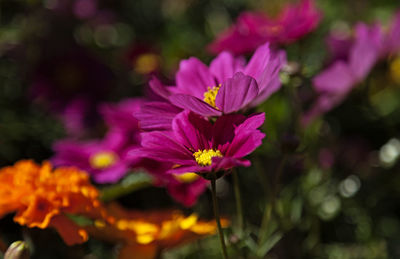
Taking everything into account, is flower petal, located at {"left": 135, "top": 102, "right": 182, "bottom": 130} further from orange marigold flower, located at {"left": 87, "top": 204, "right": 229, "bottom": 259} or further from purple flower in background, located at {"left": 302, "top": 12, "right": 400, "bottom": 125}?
purple flower in background, located at {"left": 302, "top": 12, "right": 400, "bottom": 125}

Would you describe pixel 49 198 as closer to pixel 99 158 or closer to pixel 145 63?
pixel 99 158

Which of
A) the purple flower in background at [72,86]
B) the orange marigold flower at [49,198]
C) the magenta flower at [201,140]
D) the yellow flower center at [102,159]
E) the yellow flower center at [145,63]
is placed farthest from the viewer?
the yellow flower center at [145,63]

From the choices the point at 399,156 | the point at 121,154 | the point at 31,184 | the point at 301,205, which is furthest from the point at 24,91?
the point at 399,156

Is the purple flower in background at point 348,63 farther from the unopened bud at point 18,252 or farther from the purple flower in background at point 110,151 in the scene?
the unopened bud at point 18,252

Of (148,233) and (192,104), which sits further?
(148,233)

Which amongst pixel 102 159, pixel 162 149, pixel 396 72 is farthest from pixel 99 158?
pixel 396 72

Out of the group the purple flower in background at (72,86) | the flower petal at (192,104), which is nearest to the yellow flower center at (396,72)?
the purple flower in background at (72,86)
